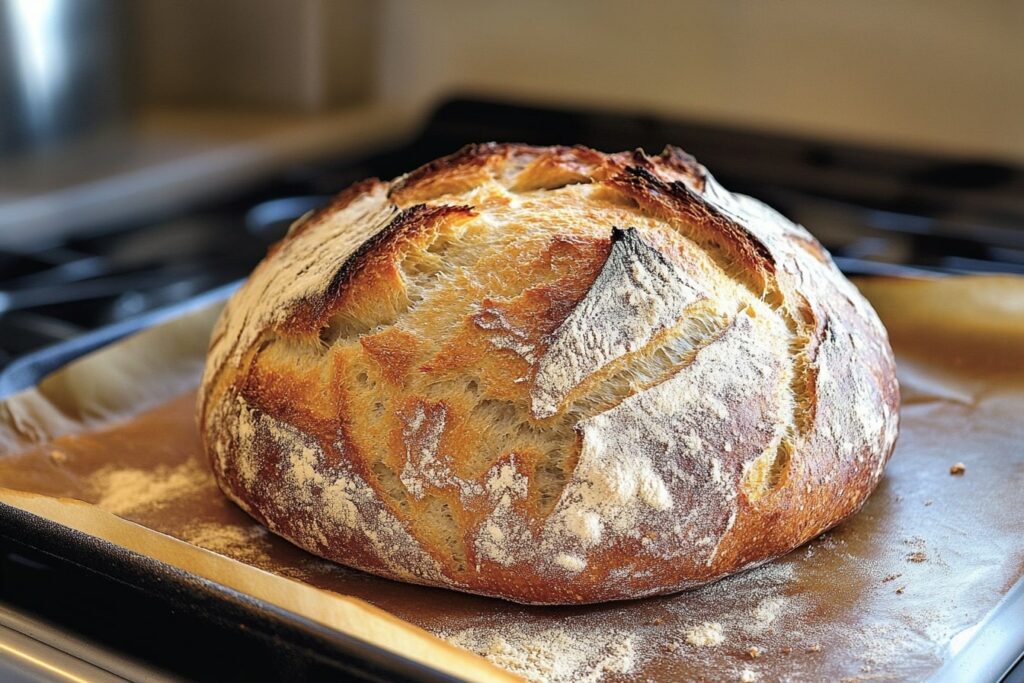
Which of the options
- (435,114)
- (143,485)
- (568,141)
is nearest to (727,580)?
(143,485)

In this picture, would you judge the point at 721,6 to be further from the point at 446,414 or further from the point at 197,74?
the point at 446,414

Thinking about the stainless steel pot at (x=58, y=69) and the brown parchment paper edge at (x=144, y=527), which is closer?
the brown parchment paper edge at (x=144, y=527)

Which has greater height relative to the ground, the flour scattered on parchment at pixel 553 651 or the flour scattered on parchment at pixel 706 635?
the flour scattered on parchment at pixel 706 635

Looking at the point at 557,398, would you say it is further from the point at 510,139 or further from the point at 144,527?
the point at 510,139

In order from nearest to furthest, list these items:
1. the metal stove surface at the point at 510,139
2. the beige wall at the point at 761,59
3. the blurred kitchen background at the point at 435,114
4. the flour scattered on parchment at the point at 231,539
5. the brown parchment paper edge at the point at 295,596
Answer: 1. the brown parchment paper edge at the point at 295,596
2. the flour scattered on parchment at the point at 231,539
3. the metal stove surface at the point at 510,139
4. the blurred kitchen background at the point at 435,114
5. the beige wall at the point at 761,59

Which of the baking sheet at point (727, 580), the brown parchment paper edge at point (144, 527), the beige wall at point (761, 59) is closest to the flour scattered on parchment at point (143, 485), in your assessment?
the baking sheet at point (727, 580)

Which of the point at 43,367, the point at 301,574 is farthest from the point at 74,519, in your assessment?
the point at 43,367

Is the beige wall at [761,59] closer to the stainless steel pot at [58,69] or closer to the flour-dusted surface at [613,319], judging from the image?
the stainless steel pot at [58,69]


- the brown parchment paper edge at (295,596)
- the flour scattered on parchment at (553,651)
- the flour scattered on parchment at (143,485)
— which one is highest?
the brown parchment paper edge at (295,596)
